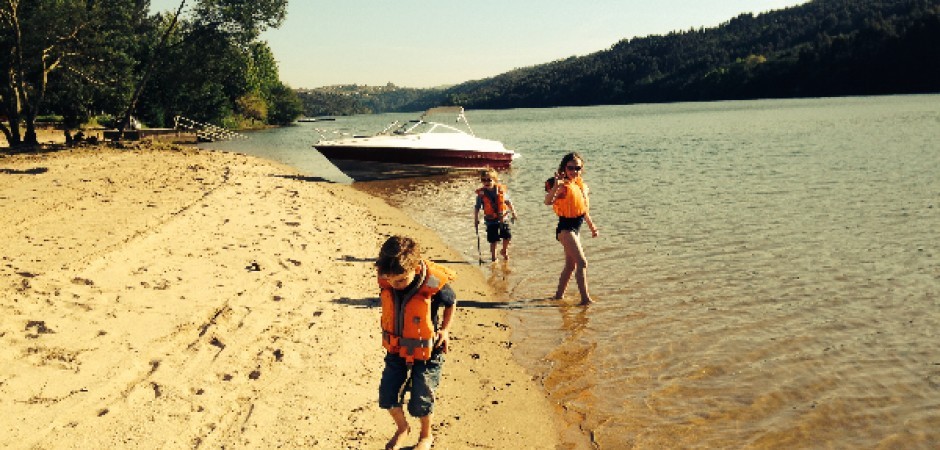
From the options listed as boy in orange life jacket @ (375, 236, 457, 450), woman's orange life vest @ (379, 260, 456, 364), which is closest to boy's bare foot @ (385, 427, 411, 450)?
boy in orange life jacket @ (375, 236, 457, 450)

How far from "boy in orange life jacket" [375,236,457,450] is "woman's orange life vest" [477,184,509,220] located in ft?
21.3

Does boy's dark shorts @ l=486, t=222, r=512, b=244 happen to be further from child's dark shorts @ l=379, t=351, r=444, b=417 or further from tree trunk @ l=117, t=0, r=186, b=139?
tree trunk @ l=117, t=0, r=186, b=139

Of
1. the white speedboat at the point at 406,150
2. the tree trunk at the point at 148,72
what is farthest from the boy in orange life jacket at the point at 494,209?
the tree trunk at the point at 148,72

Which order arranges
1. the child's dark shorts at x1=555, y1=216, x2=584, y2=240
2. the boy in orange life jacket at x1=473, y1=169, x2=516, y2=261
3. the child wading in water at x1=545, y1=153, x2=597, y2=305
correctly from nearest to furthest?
the child wading in water at x1=545, y1=153, x2=597, y2=305 → the child's dark shorts at x1=555, y1=216, x2=584, y2=240 → the boy in orange life jacket at x1=473, y1=169, x2=516, y2=261

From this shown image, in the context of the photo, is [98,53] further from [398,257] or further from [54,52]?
[398,257]

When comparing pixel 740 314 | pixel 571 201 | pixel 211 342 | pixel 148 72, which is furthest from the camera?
pixel 148 72

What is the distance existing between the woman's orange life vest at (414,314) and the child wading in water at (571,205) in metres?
4.15

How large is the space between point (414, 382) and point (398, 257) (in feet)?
3.43

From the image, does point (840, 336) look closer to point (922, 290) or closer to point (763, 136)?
point (922, 290)

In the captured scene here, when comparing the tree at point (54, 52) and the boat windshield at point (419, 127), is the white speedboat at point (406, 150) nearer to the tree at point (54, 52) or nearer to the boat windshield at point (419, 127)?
the boat windshield at point (419, 127)

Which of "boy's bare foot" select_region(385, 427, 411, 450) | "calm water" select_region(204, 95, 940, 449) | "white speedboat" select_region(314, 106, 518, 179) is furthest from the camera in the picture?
"white speedboat" select_region(314, 106, 518, 179)

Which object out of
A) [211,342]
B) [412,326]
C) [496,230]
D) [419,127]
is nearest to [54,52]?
[419,127]

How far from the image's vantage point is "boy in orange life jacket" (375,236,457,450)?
162 inches

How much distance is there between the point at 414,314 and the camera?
4.32m
